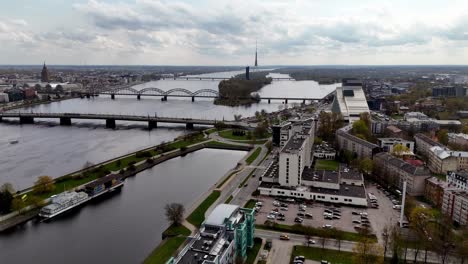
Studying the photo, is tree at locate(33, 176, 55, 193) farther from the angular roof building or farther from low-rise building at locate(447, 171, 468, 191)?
the angular roof building

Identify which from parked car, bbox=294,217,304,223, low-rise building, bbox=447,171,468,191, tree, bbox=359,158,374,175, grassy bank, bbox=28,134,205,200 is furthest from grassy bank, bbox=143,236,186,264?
low-rise building, bbox=447,171,468,191

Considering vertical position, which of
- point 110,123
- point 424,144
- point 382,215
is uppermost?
point 424,144

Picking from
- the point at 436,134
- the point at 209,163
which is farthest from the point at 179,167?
the point at 436,134

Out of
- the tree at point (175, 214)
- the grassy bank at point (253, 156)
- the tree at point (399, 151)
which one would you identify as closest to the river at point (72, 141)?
the grassy bank at point (253, 156)

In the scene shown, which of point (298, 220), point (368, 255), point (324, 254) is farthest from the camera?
point (298, 220)

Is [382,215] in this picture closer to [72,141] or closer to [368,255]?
[368,255]

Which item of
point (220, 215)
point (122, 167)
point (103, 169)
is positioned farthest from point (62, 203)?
point (220, 215)

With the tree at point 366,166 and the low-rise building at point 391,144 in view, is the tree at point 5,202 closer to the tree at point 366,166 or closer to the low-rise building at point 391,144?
the tree at point 366,166
